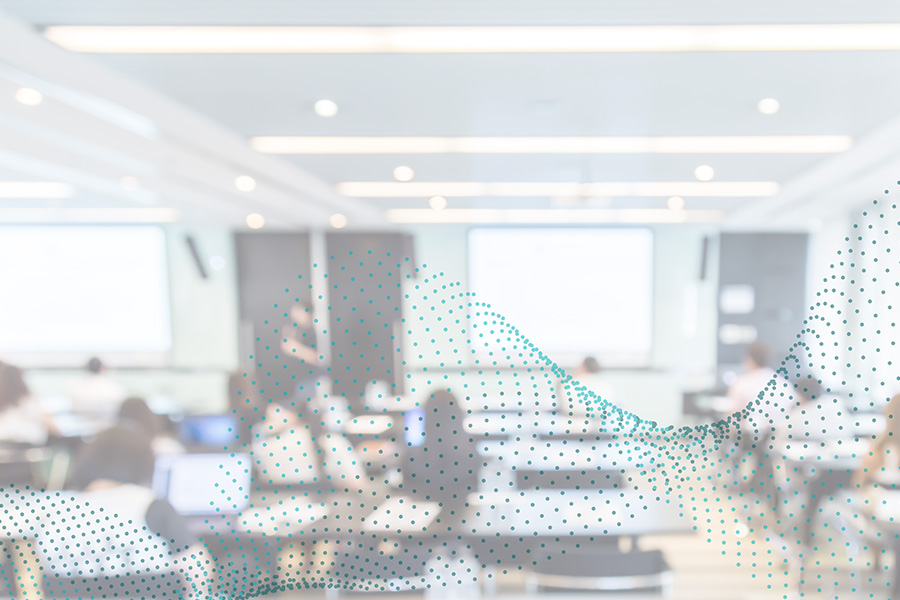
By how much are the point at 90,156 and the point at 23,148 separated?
0.94 feet

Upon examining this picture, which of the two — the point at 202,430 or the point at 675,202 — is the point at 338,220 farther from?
the point at 675,202

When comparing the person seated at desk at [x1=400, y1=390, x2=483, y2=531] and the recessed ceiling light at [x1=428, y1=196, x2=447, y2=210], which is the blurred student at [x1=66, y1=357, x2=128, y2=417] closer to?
the recessed ceiling light at [x1=428, y1=196, x2=447, y2=210]

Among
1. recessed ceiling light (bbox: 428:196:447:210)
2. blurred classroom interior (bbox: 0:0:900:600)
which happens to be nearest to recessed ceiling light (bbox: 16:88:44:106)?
blurred classroom interior (bbox: 0:0:900:600)

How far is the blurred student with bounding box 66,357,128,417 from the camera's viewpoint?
4721 mm

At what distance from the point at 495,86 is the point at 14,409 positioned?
2.02m

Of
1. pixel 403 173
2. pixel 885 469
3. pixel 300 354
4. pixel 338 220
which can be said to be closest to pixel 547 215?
pixel 338 220

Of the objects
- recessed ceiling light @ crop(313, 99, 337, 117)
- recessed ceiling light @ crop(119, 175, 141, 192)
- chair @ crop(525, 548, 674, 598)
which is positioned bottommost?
chair @ crop(525, 548, 674, 598)

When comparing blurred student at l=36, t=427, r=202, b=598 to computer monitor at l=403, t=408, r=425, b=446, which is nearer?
computer monitor at l=403, t=408, r=425, b=446

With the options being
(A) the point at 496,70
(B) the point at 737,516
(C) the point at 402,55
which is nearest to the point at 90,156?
(C) the point at 402,55

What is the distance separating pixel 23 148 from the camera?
107 inches

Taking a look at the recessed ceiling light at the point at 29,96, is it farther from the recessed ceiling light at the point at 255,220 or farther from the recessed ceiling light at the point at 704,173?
the recessed ceiling light at the point at 704,173

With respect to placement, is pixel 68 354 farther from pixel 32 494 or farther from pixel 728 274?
pixel 728 274

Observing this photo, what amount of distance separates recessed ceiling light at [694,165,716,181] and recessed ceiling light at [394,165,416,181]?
80.6 inches
